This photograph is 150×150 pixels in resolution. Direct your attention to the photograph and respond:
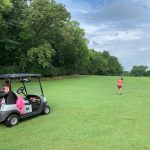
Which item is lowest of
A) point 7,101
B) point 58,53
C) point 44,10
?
point 7,101

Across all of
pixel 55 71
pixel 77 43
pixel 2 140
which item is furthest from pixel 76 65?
pixel 2 140

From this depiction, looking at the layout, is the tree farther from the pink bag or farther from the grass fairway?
the pink bag

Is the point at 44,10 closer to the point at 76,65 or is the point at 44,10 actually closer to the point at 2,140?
the point at 76,65

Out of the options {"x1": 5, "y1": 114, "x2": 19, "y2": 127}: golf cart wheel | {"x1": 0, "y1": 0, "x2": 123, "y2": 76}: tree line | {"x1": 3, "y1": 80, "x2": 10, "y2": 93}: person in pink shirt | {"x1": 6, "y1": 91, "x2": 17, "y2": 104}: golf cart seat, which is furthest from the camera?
{"x1": 0, "y1": 0, "x2": 123, "y2": 76}: tree line

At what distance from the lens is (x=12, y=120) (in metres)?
11.7

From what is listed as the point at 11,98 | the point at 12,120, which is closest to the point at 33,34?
the point at 11,98

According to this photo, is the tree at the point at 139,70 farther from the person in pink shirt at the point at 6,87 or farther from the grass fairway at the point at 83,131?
the person in pink shirt at the point at 6,87

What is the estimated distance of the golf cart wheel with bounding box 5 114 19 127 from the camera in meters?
11.5

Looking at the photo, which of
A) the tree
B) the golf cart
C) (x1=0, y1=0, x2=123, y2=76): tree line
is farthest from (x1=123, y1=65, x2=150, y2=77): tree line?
the golf cart

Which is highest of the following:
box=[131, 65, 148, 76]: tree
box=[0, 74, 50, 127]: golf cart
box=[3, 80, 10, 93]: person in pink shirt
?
box=[131, 65, 148, 76]: tree

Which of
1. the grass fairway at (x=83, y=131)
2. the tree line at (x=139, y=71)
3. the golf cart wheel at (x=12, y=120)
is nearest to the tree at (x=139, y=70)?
the tree line at (x=139, y=71)

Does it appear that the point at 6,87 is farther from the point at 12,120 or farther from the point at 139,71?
the point at 139,71

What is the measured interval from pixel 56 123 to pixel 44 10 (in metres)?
32.8

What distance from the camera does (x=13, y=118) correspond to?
11727 mm
